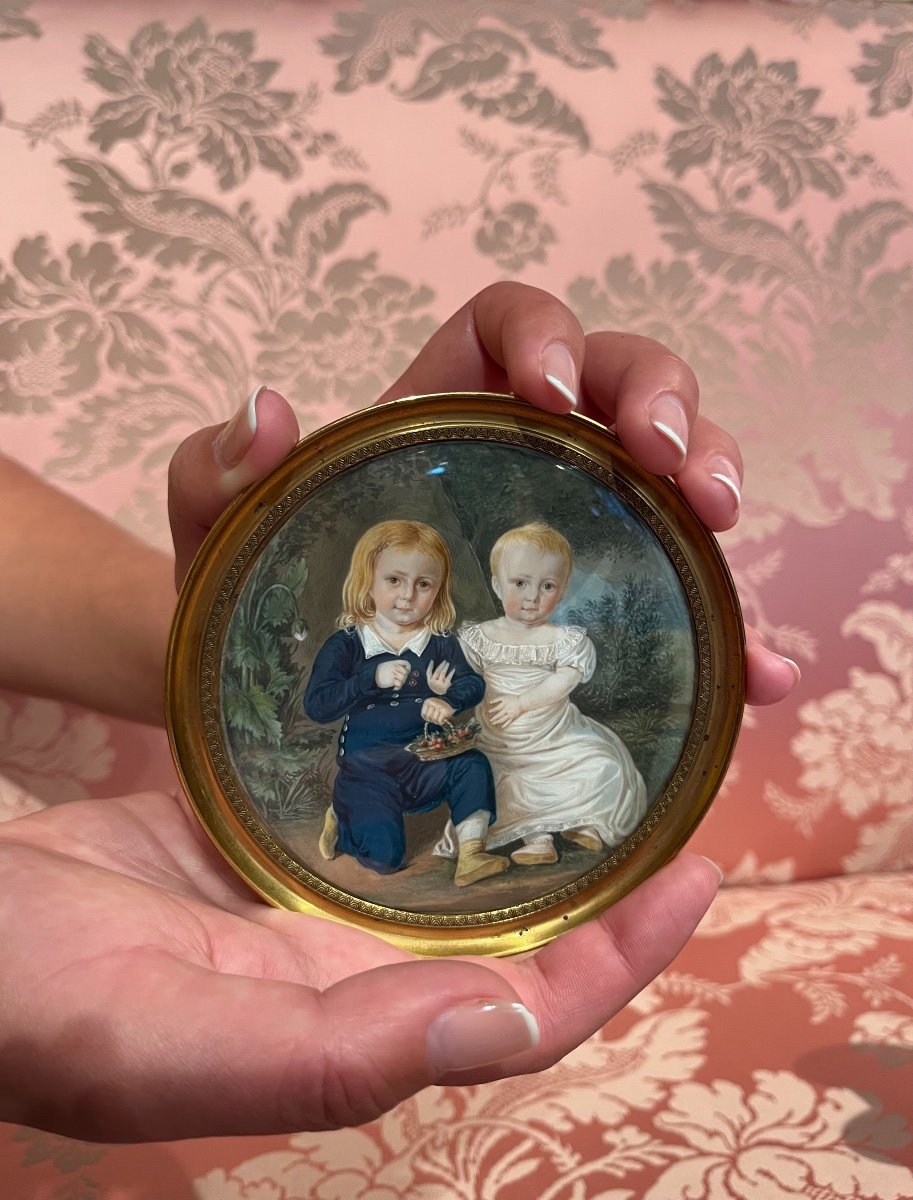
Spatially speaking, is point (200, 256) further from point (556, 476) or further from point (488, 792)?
point (488, 792)

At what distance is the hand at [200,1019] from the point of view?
2.04ft

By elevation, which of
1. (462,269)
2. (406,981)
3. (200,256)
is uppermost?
(462,269)

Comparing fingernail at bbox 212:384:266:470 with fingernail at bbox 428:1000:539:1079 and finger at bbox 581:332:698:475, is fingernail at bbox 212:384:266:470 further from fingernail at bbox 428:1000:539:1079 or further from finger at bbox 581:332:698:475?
fingernail at bbox 428:1000:539:1079

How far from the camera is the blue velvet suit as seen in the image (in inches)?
33.5

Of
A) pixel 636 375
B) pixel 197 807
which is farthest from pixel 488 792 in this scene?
pixel 636 375

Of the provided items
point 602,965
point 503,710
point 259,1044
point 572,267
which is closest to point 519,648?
point 503,710

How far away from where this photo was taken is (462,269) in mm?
1471

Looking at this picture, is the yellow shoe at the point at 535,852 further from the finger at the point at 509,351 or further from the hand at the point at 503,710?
the finger at the point at 509,351

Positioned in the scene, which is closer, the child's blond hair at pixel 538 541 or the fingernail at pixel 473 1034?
the fingernail at pixel 473 1034

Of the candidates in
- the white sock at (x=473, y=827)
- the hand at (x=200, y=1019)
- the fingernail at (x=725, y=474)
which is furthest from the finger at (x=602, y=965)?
the fingernail at (x=725, y=474)

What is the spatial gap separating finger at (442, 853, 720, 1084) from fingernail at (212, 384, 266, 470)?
18.8 inches

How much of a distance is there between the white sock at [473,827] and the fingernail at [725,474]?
346 millimetres

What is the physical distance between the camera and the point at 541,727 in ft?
2.85

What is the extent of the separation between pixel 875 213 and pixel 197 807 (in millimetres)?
1321
